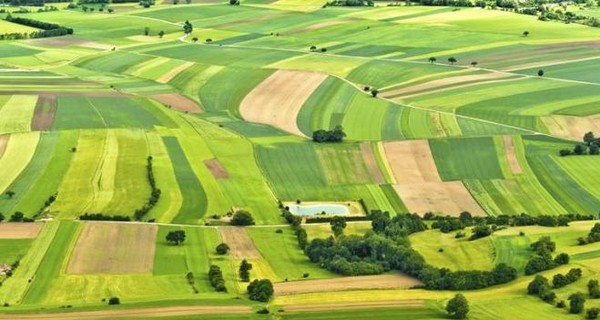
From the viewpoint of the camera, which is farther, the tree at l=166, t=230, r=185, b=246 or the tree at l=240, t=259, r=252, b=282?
the tree at l=166, t=230, r=185, b=246

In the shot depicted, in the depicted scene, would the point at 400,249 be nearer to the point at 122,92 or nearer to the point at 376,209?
the point at 376,209

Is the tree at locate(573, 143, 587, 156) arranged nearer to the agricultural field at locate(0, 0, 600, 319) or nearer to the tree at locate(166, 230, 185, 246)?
the agricultural field at locate(0, 0, 600, 319)

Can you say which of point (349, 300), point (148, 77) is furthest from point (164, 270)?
point (148, 77)

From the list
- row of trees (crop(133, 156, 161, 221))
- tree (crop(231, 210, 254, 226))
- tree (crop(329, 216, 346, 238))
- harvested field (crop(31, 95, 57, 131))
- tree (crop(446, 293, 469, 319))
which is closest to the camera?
tree (crop(446, 293, 469, 319))

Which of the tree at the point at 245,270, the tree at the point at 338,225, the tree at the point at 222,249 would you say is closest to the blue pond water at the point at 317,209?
the tree at the point at 338,225

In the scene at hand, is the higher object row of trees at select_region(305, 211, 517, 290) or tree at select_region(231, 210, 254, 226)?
row of trees at select_region(305, 211, 517, 290)

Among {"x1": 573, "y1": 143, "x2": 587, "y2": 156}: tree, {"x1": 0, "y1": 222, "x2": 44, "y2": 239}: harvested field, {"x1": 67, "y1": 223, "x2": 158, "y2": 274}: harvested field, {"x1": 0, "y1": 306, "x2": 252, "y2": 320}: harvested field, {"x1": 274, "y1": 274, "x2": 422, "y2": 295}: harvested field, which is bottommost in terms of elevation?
{"x1": 0, "y1": 222, "x2": 44, "y2": 239}: harvested field

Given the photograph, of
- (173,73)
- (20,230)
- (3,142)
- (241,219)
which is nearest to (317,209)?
(241,219)

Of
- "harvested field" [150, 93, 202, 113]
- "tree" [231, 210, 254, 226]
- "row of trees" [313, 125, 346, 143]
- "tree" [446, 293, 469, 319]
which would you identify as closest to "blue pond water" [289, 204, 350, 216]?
"tree" [231, 210, 254, 226]

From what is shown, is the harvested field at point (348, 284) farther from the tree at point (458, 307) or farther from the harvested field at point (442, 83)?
the harvested field at point (442, 83)
